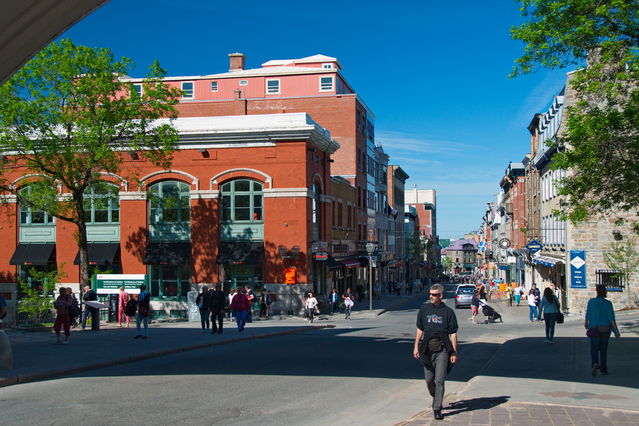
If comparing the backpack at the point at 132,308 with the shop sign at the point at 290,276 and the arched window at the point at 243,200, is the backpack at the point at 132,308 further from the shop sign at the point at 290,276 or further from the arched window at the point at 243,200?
the arched window at the point at 243,200

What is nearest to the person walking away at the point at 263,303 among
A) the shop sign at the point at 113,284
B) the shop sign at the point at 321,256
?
the shop sign at the point at 321,256

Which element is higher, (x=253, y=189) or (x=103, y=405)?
(x=253, y=189)

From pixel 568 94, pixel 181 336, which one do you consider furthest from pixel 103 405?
pixel 568 94

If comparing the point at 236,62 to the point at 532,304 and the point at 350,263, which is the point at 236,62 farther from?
the point at 532,304

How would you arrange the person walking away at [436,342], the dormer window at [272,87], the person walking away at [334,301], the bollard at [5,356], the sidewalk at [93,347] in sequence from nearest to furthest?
1. the person walking away at [436,342]
2. the bollard at [5,356]
3. the sidewalk at [93,347]
4. the person walking away at [334,301]
5. the dormer window at [272,87]

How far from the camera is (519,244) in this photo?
6594 centimetres

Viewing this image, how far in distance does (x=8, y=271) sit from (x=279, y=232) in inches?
602

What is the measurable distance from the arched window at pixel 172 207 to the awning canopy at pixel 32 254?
19.3 feet

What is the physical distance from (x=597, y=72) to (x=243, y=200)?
2259 cm

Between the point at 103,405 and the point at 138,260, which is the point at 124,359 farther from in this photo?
the point at 138,260

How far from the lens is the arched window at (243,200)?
36.0m

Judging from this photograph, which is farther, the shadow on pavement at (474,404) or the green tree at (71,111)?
the green tree at (71,111)

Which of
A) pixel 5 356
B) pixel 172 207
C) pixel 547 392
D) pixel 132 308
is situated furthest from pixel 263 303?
pixel 547 392

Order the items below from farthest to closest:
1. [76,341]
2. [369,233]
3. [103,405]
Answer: [369,233]
[76,341]
[103,405]
